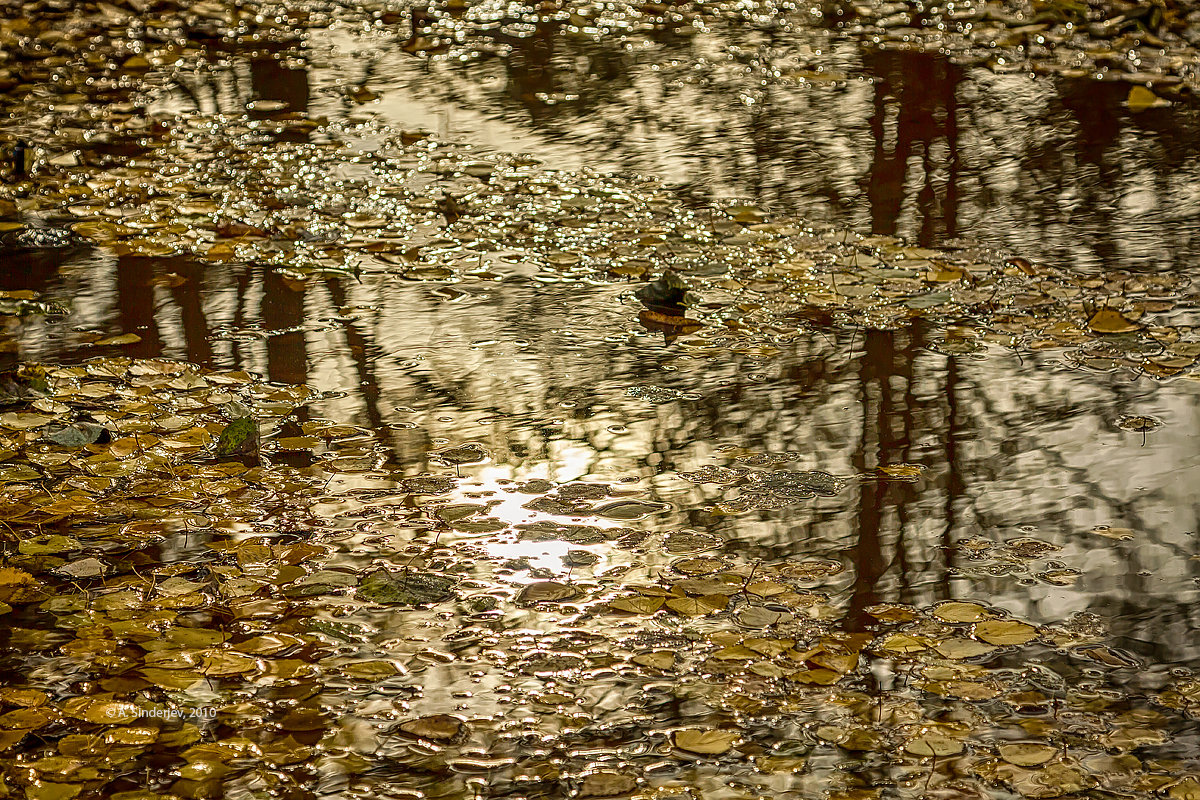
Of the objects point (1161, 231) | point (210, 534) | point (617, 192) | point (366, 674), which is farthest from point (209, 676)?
point (1161, 231)

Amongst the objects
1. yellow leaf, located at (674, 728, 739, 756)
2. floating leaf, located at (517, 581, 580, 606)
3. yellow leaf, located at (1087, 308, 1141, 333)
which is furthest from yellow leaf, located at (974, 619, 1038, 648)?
yellow leaf, located at (1087, 308, 1141, 333)

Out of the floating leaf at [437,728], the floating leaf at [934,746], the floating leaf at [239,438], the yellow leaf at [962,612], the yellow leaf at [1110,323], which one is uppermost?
the yellow leaf at [1110,323]

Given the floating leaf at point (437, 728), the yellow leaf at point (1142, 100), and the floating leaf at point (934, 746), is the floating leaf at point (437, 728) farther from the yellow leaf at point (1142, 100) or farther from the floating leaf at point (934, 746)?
the yellow leaf at point (1142, 100)

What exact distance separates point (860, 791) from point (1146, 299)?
2457mm

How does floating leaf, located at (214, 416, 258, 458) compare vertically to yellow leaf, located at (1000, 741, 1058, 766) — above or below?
above

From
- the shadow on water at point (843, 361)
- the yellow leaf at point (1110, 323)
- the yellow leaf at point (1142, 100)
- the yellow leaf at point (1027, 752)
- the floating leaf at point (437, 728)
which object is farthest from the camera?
the yellow leaf at point (1142, 100)

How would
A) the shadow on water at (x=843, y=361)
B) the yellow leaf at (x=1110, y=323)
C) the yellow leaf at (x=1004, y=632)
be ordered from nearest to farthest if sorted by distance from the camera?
the yellow leaf at (x=1004, y=632)
the shadow on water at (x=843, y=361)
the yellow leaf at (x=1110, y=323)

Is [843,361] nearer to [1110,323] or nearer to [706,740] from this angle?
[1110,323]

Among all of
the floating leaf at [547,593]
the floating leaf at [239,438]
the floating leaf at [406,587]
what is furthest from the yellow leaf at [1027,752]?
the floating leaf at [239,438]

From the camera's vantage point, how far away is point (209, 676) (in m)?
2.37

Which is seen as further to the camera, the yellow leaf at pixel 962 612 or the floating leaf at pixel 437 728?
the yellow leaf at pixel 962 612

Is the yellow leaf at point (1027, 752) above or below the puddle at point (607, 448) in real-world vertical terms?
below

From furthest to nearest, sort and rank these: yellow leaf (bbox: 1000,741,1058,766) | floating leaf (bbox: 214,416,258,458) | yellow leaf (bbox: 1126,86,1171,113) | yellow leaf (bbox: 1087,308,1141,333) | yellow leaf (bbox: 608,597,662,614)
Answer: yellow leaf (bbox: 1126,86,1171,113) → yellow leaf (bbox: 1087,308,1141,333) → floating leaf (bbox: 214,416,258,458) → yellow leaf (bbox: 608,597,662,614) → yellow leaf (bbox: 1000,741,1058,766)

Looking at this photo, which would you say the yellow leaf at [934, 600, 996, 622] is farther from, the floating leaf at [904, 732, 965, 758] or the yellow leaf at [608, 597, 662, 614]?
the yellow leaf at [608, 597, 662, 614]
